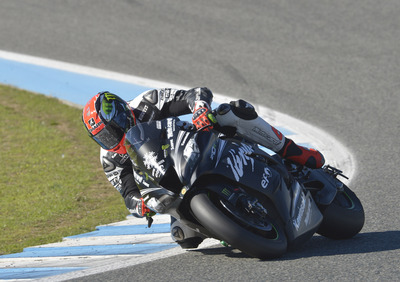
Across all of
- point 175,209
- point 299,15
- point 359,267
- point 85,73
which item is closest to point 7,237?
point 175,209

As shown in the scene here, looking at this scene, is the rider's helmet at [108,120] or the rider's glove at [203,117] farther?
the rider's helmet at [108,120]

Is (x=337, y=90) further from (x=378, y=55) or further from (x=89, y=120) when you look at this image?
(x=89, y=120)

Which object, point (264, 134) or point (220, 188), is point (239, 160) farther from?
point (264, 134)

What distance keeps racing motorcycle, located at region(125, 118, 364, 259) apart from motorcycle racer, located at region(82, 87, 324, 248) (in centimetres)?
17

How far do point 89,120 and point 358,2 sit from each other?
898 cm

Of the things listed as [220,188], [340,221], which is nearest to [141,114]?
[220,188]

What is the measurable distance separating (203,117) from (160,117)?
2.62ft

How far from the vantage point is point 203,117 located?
475 centimetres

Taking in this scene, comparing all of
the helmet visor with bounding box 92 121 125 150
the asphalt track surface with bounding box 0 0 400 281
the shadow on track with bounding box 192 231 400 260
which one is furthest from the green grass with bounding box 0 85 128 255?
the shadow on track with bounding box 192 231 400 260

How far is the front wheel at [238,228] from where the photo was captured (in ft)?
14.0

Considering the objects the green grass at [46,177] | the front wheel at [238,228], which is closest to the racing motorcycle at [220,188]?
the front wheel at [238,228]

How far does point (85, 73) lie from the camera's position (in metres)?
10.8

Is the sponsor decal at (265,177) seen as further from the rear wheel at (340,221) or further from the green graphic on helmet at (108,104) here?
the green graphic on helmet at (108,104)

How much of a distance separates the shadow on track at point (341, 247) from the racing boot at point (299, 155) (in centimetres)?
60
